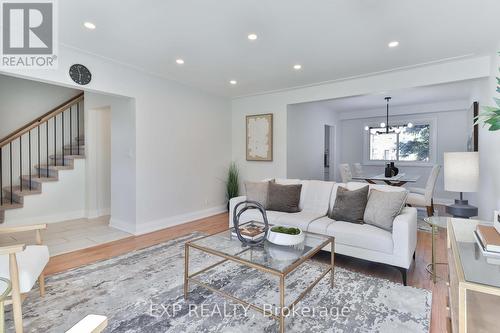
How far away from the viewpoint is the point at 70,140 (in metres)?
5.45

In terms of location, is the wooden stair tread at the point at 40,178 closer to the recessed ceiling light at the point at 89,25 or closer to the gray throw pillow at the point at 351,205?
the recessed ceiling light at the point at 89,25

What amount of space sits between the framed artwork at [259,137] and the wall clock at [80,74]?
3.02 meters

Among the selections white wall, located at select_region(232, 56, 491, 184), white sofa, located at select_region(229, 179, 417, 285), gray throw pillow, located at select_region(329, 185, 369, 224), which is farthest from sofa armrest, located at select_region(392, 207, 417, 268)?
white wall, located at select_region(232, 56, 491, 184)

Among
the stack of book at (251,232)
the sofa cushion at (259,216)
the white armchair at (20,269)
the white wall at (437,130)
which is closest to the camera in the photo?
the white armchair at (20,269)

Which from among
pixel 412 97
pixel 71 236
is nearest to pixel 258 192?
pixel 71 236

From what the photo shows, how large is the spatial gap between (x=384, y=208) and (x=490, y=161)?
170 cm

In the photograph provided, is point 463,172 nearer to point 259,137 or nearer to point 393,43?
point 393,43

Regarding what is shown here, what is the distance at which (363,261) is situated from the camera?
2945 mm

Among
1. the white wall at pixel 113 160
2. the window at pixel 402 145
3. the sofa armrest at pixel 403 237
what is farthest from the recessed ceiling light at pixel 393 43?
the window at pixel 402 145

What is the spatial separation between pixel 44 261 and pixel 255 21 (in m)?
2.75

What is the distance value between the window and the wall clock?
20.4ft

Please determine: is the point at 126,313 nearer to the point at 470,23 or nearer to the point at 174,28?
the point at 174,28

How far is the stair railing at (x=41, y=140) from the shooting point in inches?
179

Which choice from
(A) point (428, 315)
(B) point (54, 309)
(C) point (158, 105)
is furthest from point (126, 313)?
(C) point (158, 105)
